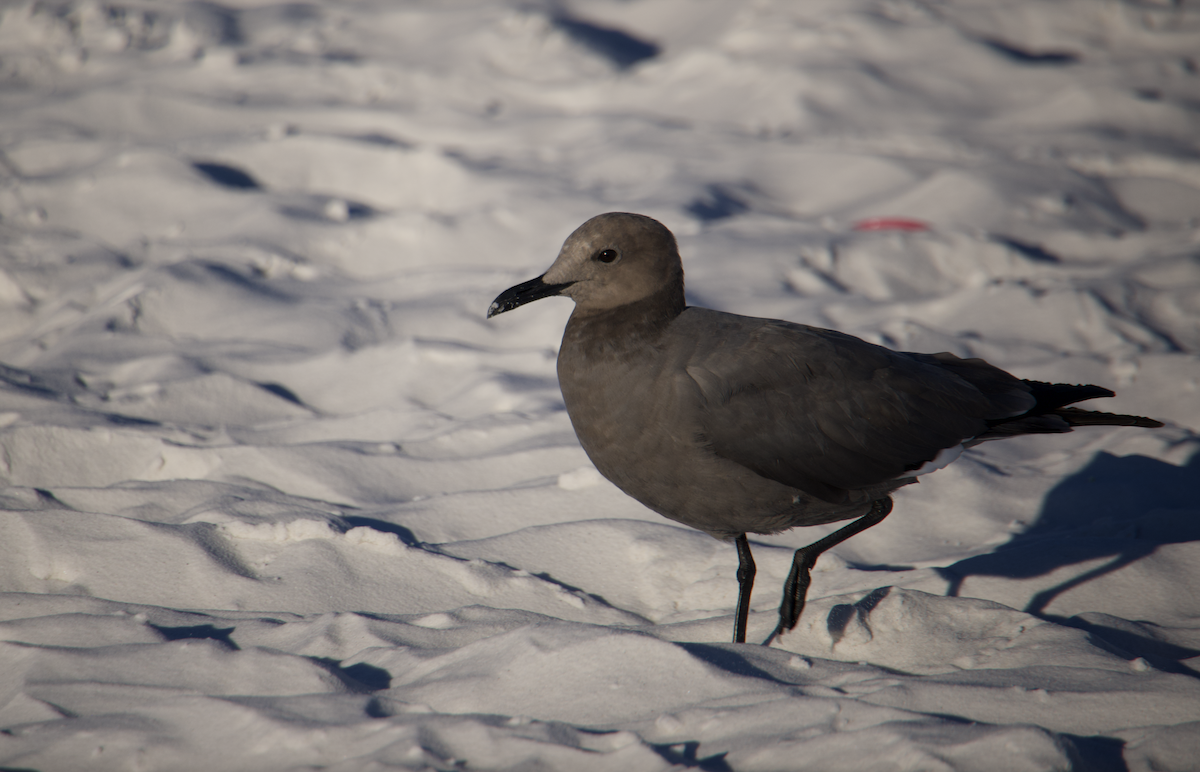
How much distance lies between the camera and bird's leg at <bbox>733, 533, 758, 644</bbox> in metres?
2.75

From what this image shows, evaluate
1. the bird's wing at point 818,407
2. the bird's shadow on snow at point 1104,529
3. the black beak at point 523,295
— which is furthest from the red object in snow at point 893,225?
the black beak at point 523,295

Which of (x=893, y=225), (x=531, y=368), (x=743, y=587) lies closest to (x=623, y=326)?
(x=743, y=587)

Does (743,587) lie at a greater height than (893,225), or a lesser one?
lesser

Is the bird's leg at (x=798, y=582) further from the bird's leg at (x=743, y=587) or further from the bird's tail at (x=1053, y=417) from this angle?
the bird's tail at (x=1053, y=417)

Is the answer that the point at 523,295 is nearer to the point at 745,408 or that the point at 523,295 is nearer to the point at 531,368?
the point at 745,408

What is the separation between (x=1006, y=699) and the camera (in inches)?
88.2

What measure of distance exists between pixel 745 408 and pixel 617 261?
0.67 meters

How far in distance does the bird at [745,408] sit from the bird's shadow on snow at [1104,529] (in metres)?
0.45

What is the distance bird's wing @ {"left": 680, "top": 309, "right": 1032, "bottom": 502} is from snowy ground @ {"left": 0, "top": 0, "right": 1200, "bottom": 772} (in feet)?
1.48

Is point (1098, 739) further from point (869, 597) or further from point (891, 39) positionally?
point (891, 39)

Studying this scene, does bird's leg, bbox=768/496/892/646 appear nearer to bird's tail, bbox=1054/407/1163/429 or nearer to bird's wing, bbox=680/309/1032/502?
bird's wing, bbox=680/309/1032/502

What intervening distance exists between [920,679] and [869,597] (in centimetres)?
45

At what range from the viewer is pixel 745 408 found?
2729mm

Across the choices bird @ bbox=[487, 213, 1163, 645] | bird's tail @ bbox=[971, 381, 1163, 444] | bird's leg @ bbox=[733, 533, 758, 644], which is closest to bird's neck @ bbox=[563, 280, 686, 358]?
bird @ bbox=[487, 213, 1163, 645]
